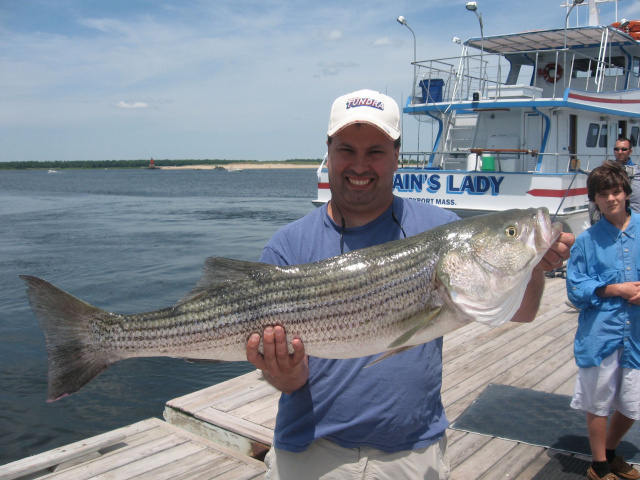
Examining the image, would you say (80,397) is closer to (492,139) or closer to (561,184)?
(561,184)

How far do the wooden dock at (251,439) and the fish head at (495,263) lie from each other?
2189 millimetres

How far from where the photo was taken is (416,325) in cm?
239

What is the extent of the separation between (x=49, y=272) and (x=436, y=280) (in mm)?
17796

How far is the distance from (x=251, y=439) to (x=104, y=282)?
1301cm

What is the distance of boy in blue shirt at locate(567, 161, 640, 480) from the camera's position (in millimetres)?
3824

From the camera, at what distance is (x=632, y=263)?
3.92 meters

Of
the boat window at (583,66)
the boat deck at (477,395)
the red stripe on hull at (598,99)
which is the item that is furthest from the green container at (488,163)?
the boat window at (583,66)

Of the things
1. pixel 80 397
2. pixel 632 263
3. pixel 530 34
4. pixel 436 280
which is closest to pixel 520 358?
pixel 632 263

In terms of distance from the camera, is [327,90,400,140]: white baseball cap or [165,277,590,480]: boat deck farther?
[165,277,590,480]: boat deck

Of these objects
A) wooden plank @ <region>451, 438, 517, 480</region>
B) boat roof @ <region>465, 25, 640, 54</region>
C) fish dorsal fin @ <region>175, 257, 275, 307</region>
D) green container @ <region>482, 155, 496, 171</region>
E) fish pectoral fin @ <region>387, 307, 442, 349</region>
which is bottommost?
wooden plank @ <region>451, 438, 517, 480</region>

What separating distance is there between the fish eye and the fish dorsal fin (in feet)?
3.95

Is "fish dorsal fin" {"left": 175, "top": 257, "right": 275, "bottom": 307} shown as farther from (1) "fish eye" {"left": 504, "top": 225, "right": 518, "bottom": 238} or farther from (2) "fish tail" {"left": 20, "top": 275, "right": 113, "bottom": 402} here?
(1) "fish eye" {"left": 504, "top": 225, "right": 518, "bottom": 238}

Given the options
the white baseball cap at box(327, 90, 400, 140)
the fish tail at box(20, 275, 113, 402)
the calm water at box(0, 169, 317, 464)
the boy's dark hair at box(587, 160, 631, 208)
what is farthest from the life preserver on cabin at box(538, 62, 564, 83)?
the fish tail at box(20, 275, 113, 402)

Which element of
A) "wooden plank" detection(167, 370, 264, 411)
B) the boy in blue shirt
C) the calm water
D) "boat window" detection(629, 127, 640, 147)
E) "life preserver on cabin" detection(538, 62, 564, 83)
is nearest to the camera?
the boy in blue shirt
